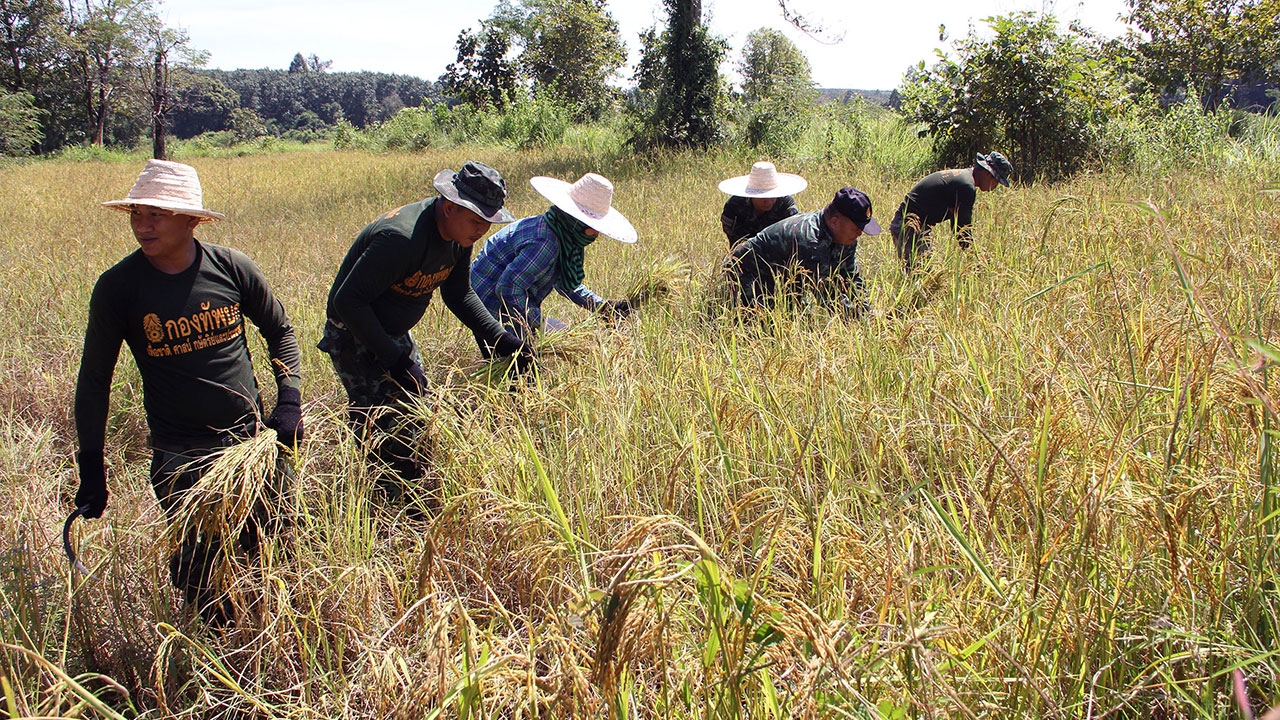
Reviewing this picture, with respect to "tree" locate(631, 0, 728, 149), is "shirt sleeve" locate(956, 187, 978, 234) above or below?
below

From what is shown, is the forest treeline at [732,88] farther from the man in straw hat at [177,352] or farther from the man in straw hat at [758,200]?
the man in straw hat at [177,352]

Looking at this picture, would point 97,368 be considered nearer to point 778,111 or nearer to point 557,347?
point 557,347

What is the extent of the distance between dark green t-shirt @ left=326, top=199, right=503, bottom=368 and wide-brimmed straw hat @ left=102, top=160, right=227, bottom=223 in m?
0.54

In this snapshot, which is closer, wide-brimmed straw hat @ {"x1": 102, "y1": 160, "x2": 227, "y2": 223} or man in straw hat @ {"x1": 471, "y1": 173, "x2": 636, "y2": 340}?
wide-brimmed straw hat @ {"x1": 102, "y1": 160, "x2": 227, "y2": 223}

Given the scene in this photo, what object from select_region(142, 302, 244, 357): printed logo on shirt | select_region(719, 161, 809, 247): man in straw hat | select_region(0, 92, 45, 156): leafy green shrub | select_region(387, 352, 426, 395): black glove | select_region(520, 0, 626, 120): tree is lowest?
select_region(0, 92, 45, 156): leafy green shrub

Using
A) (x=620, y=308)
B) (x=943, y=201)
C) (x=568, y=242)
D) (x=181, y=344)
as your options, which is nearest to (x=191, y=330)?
(x=181, y=344)

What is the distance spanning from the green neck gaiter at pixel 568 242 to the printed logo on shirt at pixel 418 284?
74 cm

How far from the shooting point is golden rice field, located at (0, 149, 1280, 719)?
1.34 metres

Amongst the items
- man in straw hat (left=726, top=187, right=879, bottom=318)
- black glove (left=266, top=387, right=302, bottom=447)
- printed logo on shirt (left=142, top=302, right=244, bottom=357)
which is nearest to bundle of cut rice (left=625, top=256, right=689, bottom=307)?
man in straw hat (left=726, top=187, right=879, bottom=318)

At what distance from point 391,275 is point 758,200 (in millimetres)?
2825

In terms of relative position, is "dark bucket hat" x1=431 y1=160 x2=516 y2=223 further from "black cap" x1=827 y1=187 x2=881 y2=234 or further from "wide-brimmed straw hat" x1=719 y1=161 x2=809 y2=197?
"wide-brimmed straw hat" x1=719 y1=161 x2=809 y2=197

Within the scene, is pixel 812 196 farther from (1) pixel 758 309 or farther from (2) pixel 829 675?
(2) pixel 829 675

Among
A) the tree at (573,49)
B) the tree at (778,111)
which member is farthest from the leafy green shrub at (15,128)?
the tree at (778,111)

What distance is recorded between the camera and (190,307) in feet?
7.19
